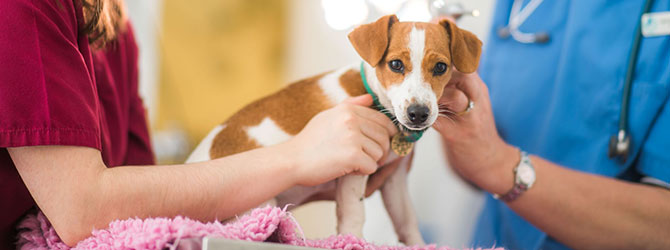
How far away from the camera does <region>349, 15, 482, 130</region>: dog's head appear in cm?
78

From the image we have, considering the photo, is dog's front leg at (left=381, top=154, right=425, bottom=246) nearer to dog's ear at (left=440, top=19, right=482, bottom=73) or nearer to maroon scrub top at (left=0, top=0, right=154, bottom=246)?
→ dog's ear at (left=440, top=19, right=482, bottom=73)

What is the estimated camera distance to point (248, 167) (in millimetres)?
712

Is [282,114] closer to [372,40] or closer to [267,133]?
[267,133]

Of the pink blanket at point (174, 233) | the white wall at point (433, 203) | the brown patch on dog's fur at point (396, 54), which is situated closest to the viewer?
the pink blanket at point (174, 233)

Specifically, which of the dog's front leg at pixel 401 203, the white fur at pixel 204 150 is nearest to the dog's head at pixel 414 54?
the dog's front leg at pixel 401 203

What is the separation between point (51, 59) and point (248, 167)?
292mm

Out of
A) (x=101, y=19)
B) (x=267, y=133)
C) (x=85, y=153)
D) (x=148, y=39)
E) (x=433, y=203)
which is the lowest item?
(x=433, y=203)

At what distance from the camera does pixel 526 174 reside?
989 millimetres

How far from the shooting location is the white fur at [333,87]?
0.91 metres

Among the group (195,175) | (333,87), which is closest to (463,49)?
(333,87)

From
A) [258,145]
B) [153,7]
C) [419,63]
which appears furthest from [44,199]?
[153,7]

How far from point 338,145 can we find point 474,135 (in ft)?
1.06

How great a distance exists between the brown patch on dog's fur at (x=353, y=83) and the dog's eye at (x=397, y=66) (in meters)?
0.12

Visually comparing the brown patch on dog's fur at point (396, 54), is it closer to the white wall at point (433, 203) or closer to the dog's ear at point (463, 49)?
the dog's ear at point (463, 49)
